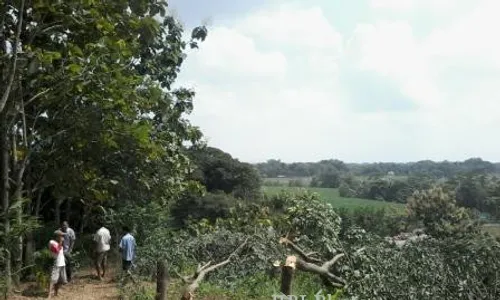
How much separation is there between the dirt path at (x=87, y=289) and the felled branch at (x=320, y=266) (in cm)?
369

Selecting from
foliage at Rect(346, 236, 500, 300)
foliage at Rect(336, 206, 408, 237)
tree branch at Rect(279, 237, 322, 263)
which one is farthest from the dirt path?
foliage at Rect(336, 206, 408, 237)

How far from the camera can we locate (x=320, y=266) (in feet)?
36.8

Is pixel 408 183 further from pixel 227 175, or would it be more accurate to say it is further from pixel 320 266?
pixel 320 266

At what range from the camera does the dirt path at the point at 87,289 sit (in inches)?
467

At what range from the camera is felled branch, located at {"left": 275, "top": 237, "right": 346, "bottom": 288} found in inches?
395

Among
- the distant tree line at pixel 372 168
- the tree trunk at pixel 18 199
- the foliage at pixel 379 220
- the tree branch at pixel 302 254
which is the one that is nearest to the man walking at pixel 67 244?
the tree trunk at pixel 18 199

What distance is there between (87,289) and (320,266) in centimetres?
537

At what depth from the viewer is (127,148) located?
45.9 feet

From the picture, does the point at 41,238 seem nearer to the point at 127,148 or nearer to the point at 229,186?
the point at 127,148

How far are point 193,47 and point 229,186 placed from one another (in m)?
27.3

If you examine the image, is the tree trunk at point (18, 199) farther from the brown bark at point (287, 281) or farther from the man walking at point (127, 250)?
the brown bark at point (287, 281)

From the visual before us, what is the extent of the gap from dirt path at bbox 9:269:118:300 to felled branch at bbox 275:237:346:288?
369 centimetres

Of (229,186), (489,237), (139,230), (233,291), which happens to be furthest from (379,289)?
(229,186)

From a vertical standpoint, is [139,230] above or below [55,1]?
below
